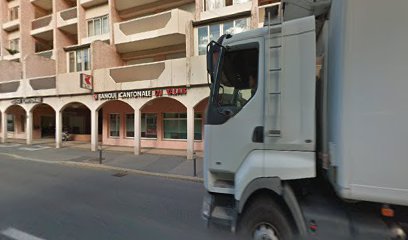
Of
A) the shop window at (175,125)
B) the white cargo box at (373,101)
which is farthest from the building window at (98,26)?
the white cargo box at (373,101)

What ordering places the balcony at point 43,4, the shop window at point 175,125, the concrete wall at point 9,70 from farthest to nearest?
1. the balcony at point 43,4
2. the concrete wall at point 9,70
3. the shop window at point 175,125

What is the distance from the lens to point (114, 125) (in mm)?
18438

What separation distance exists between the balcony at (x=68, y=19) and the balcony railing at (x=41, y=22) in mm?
2138

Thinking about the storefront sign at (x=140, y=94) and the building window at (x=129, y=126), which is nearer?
the storefront sign at (x=140, y=94)

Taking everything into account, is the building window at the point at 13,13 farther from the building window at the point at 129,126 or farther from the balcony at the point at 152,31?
the building window at the point at 129,126

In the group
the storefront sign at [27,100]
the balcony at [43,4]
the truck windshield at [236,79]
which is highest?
the balcony at [43,4]

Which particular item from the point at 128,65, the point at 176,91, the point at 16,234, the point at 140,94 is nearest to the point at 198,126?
the point at 176,91

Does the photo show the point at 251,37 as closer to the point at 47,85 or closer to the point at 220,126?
the point at 220,126

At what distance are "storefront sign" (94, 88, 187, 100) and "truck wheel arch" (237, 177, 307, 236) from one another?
946 cm

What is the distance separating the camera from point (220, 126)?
3480 millimetres

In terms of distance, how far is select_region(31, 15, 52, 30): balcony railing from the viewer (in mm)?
20841

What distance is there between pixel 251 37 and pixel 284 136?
1.35 meters

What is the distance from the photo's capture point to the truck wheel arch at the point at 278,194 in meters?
2.83

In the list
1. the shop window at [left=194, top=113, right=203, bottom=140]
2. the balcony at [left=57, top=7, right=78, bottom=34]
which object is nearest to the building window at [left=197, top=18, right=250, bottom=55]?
the shop window at [left=194, top=113, right=203, bottom=140]
